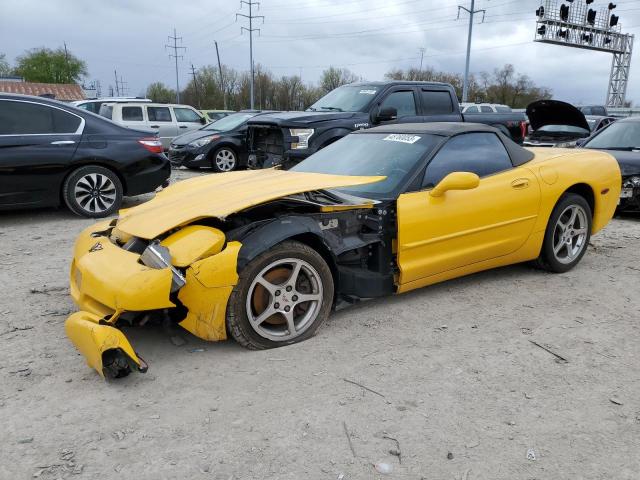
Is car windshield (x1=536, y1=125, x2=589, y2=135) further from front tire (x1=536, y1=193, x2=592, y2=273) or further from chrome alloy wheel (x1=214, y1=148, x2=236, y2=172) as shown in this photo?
Result: chrome alloy wheel (x1=214, y1=148, x2=236, y2=172)

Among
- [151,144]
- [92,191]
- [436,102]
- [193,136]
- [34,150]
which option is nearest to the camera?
[34,150]

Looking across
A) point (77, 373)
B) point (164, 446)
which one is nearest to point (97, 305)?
point (77, 373)

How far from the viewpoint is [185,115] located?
1529 cm

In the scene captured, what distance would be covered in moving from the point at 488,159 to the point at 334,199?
1.49 m

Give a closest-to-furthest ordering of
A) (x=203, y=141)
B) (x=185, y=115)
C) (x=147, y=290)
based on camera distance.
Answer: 1. (x=147, y=290)
2. (x=203, y=141)
3. (x=185, y=115)

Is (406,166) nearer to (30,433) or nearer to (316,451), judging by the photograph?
(316,451)

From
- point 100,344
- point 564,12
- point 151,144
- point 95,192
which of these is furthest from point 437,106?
point 564,12

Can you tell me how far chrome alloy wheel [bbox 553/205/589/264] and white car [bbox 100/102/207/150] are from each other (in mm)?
11252

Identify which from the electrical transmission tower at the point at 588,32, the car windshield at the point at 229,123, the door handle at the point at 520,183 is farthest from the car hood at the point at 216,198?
the electrical transmission tower at the point at 588,32

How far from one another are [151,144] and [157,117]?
7.84 m

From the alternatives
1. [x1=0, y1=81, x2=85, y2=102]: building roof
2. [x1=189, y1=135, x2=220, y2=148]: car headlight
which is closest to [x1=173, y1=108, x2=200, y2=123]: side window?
[x1=189, y1=135, x2=220, y2=148]: car headlight

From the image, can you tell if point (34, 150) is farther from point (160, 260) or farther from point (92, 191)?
point (160, 260)

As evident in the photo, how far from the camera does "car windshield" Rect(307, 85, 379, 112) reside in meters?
8.73

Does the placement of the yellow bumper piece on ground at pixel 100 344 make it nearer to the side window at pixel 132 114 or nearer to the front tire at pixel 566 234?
the front tire at pixel 566 234
